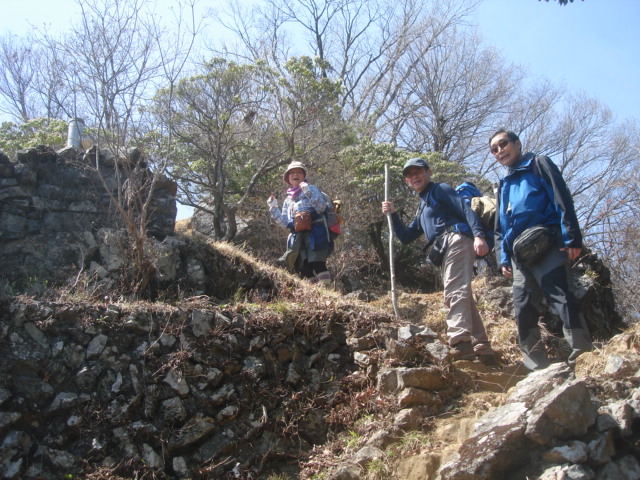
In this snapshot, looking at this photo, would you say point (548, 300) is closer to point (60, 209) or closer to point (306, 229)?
point (306, 229)

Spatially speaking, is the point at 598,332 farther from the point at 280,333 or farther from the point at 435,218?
the point at 280,333

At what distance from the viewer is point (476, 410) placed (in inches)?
175

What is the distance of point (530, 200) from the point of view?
4.75 metres

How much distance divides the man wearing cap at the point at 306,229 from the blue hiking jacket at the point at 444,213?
159 cm

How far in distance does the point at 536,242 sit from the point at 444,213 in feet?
3.50

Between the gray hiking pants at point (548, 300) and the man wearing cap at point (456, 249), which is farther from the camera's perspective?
the man wearing cap at point (456, 249)

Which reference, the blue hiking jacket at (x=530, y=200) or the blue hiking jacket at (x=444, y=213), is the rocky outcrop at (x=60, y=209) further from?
the blue hiking jacket at (x=530, y=200)

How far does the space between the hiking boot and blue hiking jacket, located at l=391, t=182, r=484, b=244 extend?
1.00 m

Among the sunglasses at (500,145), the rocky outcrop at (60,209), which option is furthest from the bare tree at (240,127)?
the sunglasses at (500,145)

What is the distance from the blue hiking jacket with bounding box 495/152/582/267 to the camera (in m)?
4.53

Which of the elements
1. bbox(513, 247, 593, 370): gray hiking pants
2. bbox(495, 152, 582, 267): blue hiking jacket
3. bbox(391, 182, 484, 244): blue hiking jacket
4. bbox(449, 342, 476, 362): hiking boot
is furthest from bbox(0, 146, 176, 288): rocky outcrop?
bbox(513, 247, 593, 370): gray hiking pants

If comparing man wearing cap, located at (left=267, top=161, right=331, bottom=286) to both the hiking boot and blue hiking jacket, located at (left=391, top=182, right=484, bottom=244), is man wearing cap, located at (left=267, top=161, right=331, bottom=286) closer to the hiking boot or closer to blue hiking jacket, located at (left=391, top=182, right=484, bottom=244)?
blue hiking jacket, located at (left=391, top=182, right=484, bottom=244)

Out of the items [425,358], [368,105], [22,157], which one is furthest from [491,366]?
[368,105]

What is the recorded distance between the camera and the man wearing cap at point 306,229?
270 inches
